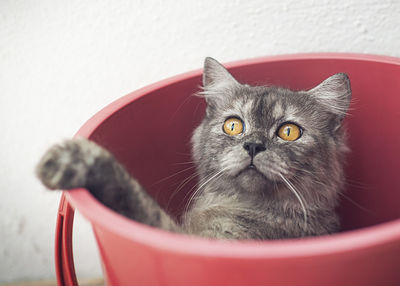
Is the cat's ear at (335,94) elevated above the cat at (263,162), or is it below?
above

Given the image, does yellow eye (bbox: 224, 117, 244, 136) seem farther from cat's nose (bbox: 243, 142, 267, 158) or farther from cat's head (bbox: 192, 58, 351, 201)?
cat's nose (bbox: 243, 142, 267, 158)

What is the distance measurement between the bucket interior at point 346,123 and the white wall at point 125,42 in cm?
16

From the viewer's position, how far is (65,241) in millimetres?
878

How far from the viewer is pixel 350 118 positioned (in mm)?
1338

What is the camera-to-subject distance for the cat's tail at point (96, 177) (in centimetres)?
69

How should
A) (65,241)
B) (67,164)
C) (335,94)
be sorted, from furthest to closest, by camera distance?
1. (335,94)
2. (65,241)
3. (67,164)

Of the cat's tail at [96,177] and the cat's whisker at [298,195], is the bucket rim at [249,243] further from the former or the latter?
the cat's whisker at [298,195]

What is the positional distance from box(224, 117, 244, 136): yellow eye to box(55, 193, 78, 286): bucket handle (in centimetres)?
48

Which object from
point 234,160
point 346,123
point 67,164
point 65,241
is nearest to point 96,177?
point 67,164

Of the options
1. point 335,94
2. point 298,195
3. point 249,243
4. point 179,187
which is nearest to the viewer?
point 249,243

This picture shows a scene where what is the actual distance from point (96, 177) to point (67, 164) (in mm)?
58

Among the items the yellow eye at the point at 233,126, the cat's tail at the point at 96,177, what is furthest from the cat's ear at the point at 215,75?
the cat's tail at the point at 96,177

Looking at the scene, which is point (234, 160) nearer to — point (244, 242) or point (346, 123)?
point (244, 242)

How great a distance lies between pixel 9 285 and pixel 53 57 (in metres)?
1.12
